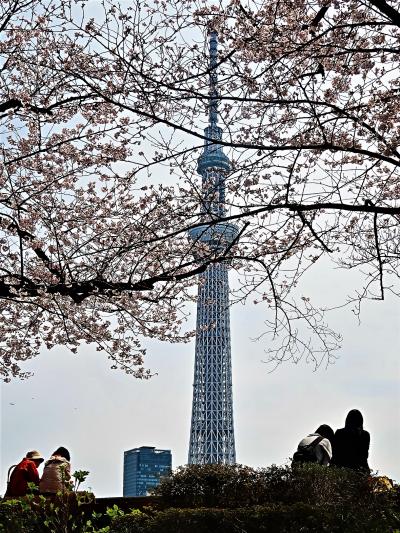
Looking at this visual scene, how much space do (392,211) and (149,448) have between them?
77345mm

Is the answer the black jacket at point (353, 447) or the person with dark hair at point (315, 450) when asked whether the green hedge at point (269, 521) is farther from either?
the black jacket at point (353, 447)

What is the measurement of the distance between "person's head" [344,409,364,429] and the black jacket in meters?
0.07

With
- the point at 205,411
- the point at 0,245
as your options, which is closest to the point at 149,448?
the point at 205,411

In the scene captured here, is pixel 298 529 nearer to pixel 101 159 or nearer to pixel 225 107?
pixel 225 107

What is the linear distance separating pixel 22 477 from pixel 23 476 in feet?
0.04

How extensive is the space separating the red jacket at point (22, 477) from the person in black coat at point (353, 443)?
3067 millimetres

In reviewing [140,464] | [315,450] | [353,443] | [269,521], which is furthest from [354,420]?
[140,464]

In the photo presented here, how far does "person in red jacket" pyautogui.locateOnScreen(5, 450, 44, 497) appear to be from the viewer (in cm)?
756

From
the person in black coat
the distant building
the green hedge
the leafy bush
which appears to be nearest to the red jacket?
the leafy bush

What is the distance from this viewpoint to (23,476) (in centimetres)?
764

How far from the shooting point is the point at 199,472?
6.76 m

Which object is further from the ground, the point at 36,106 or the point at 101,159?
the point at 36,106

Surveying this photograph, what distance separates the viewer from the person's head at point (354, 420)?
7.80 metres

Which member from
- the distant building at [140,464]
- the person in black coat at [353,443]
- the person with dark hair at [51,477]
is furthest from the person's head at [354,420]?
the distant building at [140,464]
